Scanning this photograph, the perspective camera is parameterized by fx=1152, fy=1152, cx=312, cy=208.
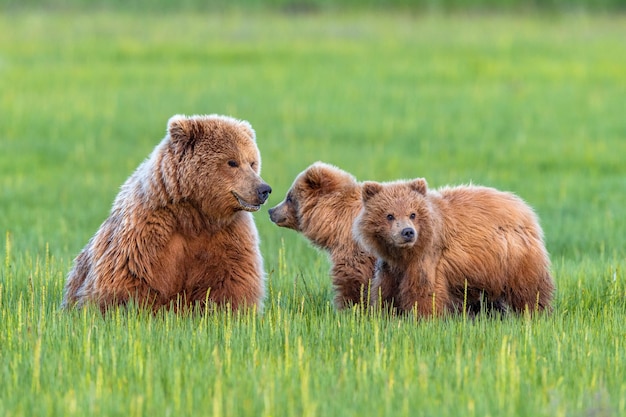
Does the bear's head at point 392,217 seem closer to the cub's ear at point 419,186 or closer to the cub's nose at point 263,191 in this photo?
the cub's ear at point 419,186

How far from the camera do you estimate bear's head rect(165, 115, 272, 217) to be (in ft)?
23.5

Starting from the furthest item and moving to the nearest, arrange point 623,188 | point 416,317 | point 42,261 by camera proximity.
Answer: point 623,188 < point 42,261 < point 416,317

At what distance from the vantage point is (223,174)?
7.17 meters

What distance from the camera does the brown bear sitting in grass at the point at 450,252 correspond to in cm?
719

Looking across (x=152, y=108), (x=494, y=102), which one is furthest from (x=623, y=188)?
(x=152, y=108)

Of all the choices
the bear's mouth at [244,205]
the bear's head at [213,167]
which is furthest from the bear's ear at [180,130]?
the bear's mouth at [244,205]

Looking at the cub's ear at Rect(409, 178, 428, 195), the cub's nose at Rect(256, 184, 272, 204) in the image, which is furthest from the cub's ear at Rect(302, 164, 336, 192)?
the cub's nose at Rect(256, 184, 272, 204)

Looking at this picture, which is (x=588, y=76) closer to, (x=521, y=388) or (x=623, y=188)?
(x=623, y=188)

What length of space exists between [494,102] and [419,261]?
14478mm

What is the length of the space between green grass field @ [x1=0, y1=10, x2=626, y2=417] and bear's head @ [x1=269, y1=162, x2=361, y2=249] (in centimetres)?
47

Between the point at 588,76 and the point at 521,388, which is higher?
the point at 588,76

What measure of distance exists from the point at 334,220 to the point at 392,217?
873mm

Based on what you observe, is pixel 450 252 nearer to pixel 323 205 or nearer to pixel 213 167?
pixel 323 205

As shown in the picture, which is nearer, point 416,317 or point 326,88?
point 416,317
